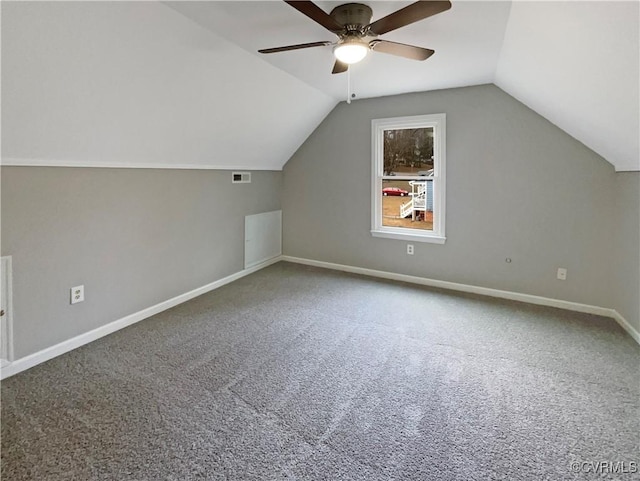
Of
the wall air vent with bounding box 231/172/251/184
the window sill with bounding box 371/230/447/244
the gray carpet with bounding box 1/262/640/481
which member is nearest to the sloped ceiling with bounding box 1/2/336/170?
the wall air vent with bounding box 231/172/251/184

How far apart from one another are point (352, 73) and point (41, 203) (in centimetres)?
282

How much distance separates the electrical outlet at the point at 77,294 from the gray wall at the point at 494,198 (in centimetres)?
304

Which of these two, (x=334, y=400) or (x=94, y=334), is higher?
(x=94, y=334)

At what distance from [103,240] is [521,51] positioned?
11.7 feet

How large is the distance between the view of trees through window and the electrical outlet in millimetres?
3381

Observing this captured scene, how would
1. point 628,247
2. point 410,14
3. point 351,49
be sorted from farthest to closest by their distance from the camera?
point 628,247, point 351,49, point 410,14

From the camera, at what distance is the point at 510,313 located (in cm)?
339

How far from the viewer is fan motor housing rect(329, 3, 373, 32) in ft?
6.82

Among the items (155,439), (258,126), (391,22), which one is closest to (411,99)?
(258,126)

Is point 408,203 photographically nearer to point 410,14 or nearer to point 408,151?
point 408,151

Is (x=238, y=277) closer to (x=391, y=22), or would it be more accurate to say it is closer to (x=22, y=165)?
(x=22, y=165)

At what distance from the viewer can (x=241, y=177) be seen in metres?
4.39

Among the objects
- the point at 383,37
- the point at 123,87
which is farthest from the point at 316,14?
the point at 123,87

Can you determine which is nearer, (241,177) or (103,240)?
(103,240)
